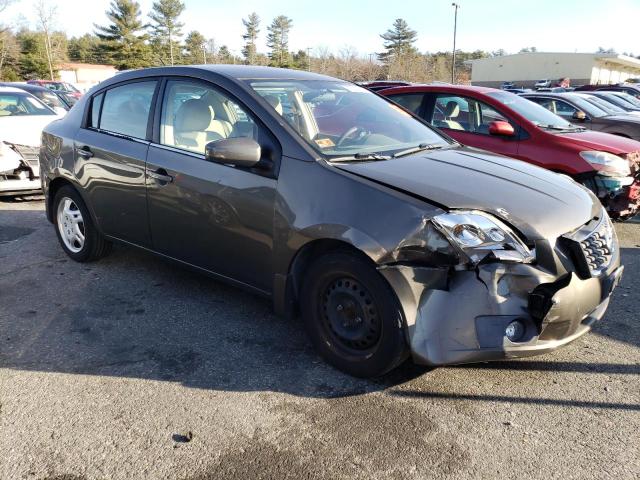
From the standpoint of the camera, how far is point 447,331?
262cm

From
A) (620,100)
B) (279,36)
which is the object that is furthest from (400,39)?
(620,100)

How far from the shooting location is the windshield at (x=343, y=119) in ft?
11.0

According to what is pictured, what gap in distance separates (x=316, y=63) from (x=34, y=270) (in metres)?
70.4

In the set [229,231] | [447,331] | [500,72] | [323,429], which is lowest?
[323,429]

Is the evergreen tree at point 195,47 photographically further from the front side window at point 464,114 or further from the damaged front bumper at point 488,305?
the damaged front bumper at point 488,305

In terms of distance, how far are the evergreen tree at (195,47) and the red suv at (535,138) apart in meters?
80.3

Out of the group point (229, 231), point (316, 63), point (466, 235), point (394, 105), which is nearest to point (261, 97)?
point (229, 231)

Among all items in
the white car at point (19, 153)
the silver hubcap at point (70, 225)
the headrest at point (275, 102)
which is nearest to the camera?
the headrest at point (275, 102)

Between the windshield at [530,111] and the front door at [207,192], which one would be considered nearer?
the front door at [207,192]

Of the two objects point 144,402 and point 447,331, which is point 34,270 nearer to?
point 144,402

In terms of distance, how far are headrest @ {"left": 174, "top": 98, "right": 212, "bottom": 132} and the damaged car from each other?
0.4 inches

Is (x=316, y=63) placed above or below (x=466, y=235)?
above

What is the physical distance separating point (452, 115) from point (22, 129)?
577cm

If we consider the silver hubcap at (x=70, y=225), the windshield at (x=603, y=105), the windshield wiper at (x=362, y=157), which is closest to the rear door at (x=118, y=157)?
the silver hubcap at (x=70, y=225)
